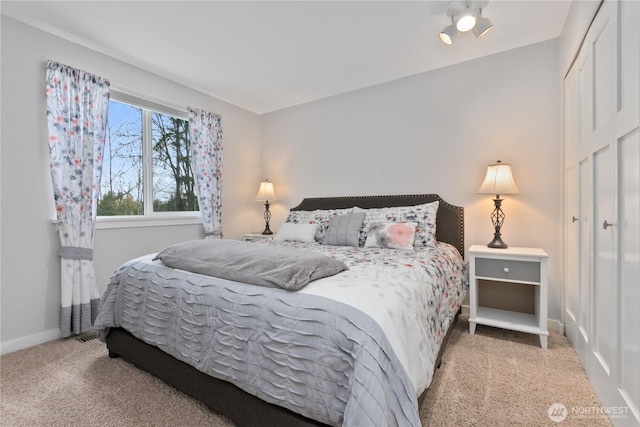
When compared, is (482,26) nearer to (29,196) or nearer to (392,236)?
(392,236)

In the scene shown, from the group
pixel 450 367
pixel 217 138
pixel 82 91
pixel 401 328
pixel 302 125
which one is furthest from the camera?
pixel 302 125

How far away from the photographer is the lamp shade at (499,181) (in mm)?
2439

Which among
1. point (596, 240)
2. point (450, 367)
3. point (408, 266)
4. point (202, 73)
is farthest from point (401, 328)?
point (202, 73)

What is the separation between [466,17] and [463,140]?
1.12 m

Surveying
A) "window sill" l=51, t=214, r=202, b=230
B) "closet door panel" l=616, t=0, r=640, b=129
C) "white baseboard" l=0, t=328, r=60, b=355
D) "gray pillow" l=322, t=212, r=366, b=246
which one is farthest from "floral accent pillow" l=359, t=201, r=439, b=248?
"white baseboard" l=0, t=328, r=60, b=355

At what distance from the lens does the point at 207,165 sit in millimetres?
3430

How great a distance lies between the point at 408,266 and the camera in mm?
1717

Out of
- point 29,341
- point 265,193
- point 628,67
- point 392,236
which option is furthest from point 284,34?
point 29,341

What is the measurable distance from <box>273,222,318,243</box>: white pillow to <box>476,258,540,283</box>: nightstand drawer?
4.88 ft

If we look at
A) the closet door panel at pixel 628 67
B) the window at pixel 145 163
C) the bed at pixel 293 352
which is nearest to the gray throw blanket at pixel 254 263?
the bed at pixel 293 352

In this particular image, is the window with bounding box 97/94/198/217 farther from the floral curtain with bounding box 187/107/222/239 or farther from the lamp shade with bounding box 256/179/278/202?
the lamp shade with bounding box 256/179/278/202

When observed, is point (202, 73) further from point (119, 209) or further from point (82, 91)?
point (119, 209)

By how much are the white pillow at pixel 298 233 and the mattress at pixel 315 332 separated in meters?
1.20

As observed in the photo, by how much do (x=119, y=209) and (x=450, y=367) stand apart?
3.13 metres
